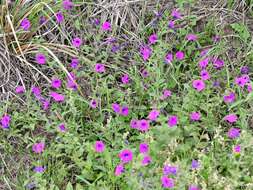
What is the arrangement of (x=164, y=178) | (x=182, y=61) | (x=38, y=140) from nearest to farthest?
(x=164, y=178)
(x=38, y=140)
(x=182, y=61)

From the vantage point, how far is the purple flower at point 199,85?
2858 mm

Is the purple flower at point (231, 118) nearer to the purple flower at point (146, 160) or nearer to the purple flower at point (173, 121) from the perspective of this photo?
the purple flower at point (173, 121)

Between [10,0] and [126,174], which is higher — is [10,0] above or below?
above

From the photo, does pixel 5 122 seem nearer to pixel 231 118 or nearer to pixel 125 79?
pixel 125 79

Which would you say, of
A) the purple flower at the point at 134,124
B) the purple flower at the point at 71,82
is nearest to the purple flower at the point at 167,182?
the purple flower at the point at 134,124

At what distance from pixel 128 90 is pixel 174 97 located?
0.26 m

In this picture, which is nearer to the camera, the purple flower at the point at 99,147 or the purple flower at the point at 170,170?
the purple flower at the point at 170,170

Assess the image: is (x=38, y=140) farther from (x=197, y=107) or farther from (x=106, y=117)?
(x=197, y=107)

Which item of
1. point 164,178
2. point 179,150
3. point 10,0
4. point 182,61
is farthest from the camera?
point 10,0

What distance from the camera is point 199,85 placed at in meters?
2.87

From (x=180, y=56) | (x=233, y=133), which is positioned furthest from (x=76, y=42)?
(x=233, y=133)


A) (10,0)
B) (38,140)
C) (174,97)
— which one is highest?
(10,0)

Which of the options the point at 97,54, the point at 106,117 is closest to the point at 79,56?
the point at 97,54

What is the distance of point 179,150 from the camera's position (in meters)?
2.73
